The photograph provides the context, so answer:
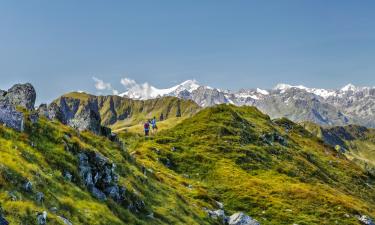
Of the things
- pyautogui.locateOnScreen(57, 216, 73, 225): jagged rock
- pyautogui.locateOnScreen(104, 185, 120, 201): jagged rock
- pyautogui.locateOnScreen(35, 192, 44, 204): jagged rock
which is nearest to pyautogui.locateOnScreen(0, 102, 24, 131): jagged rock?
pyautogui.locateOnScreen(104, 185, 120, 201): jagged rock

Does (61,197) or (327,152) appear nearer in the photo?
(61,197)

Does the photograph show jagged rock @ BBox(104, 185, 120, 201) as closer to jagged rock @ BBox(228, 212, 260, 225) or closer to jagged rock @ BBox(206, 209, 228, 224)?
jagged rock @ BBox(206, 209, 228, 224)

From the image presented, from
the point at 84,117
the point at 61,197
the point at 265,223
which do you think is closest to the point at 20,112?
the point at 61,197

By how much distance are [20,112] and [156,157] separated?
61.3 meters

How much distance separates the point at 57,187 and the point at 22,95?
71.4 ft

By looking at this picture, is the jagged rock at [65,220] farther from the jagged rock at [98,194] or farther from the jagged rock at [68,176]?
the jagged rock at [98,194]

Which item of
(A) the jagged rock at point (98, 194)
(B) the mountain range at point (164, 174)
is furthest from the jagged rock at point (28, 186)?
(A) the jagged rock at point (98, 194)

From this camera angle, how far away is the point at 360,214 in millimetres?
91312

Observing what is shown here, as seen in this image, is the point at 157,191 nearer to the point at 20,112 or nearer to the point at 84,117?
the point at 84,117

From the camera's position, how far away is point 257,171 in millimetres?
109500

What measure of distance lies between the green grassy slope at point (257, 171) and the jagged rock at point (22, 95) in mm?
30441

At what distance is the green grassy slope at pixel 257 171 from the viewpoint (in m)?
84.6

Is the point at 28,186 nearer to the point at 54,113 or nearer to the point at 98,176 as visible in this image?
the point at 98,176

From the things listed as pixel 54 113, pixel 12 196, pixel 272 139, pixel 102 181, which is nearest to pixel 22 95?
pixel 54 113
